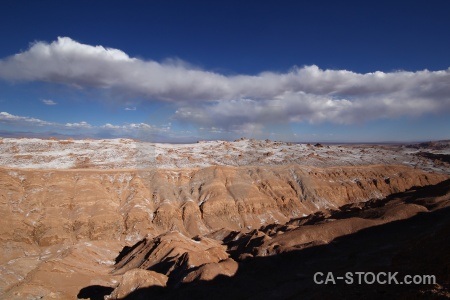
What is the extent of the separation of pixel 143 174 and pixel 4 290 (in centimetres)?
3668

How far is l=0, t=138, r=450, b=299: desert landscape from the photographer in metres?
30.1

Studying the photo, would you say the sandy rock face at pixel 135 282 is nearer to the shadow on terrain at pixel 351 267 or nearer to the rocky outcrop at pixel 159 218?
the rocky outcrop at pixel 159 218

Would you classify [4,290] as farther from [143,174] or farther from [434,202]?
[434,202]

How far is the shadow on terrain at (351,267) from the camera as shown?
1528 cm

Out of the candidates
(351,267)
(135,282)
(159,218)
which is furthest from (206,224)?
(351,267)

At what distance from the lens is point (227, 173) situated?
234 feet

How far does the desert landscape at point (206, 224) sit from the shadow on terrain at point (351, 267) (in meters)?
0.13

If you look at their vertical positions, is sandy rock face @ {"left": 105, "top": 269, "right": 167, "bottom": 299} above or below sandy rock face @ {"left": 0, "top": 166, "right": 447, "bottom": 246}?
below

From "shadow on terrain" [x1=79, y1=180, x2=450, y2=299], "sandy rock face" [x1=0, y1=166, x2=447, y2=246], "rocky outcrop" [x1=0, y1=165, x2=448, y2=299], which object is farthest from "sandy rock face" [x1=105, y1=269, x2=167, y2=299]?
"sandy rock face" [x1=0, y1=166, x2=447, y2=246]

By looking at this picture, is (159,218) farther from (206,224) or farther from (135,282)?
(135,282)

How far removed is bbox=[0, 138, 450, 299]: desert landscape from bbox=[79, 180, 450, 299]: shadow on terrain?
0.13 m

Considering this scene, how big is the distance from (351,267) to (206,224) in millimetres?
37937

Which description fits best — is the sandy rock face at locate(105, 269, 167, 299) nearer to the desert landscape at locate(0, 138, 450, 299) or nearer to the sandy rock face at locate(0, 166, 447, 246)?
the desert landscape at locate(0, 138, 450, 299)

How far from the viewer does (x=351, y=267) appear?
81.3 ft
